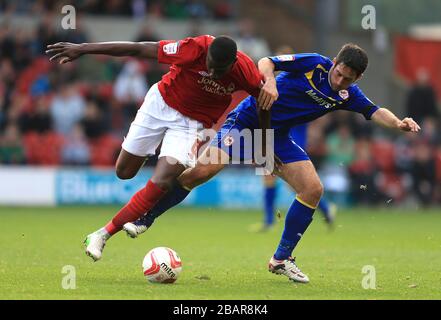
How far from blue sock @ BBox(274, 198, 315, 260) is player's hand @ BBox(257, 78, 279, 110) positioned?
0.95 meters

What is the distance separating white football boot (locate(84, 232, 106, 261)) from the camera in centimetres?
839

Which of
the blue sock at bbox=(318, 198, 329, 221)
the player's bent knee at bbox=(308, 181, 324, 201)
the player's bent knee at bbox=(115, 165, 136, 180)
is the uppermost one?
Result: the player's bent knee at bbox=(115, 165, 136, 180)

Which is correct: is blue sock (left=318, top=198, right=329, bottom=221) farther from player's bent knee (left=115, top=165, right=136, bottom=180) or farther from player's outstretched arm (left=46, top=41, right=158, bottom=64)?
player's outstretched arm (left=46, top=41, right=158, bottom=64)

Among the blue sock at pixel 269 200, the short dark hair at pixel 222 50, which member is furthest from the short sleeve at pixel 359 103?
the blue sock at pixel 269 200

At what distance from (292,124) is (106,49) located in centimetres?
180

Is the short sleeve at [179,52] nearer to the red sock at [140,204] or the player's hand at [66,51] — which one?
the player's hand at [66,51]

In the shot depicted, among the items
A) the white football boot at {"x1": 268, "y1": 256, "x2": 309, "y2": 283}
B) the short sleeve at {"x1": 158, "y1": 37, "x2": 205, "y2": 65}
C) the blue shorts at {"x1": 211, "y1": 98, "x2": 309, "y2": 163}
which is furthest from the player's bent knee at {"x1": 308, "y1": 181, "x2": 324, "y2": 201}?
the short sleeve at {"x1": 158, "y1": 37, "x2": 205, "y2": 65}

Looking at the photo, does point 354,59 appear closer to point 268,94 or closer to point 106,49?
point 268,94

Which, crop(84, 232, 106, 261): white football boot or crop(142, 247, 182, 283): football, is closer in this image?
crop(142, 247, 182, 283): football

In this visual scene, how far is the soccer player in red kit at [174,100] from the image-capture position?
8.42m

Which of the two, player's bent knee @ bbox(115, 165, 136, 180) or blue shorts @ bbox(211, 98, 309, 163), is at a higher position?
blue shorts @ bbox(211, 98, 309, 163)

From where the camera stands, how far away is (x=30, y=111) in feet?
62.4

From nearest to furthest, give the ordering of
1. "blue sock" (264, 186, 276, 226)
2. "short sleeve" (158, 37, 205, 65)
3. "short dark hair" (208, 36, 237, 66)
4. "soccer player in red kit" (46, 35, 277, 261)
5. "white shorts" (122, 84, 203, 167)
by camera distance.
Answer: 1. "short dark hair" (208, 36, 237, 66)
2. "soccer player in red kit" (46, 35, 277, 261)
3. "short sleeve" (158, 37, 205, 65)
4. "white shorts" (122, 84, 203, 167)
5. "blue sock" (264, 186, 276, 226)

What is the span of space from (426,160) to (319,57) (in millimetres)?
12403
